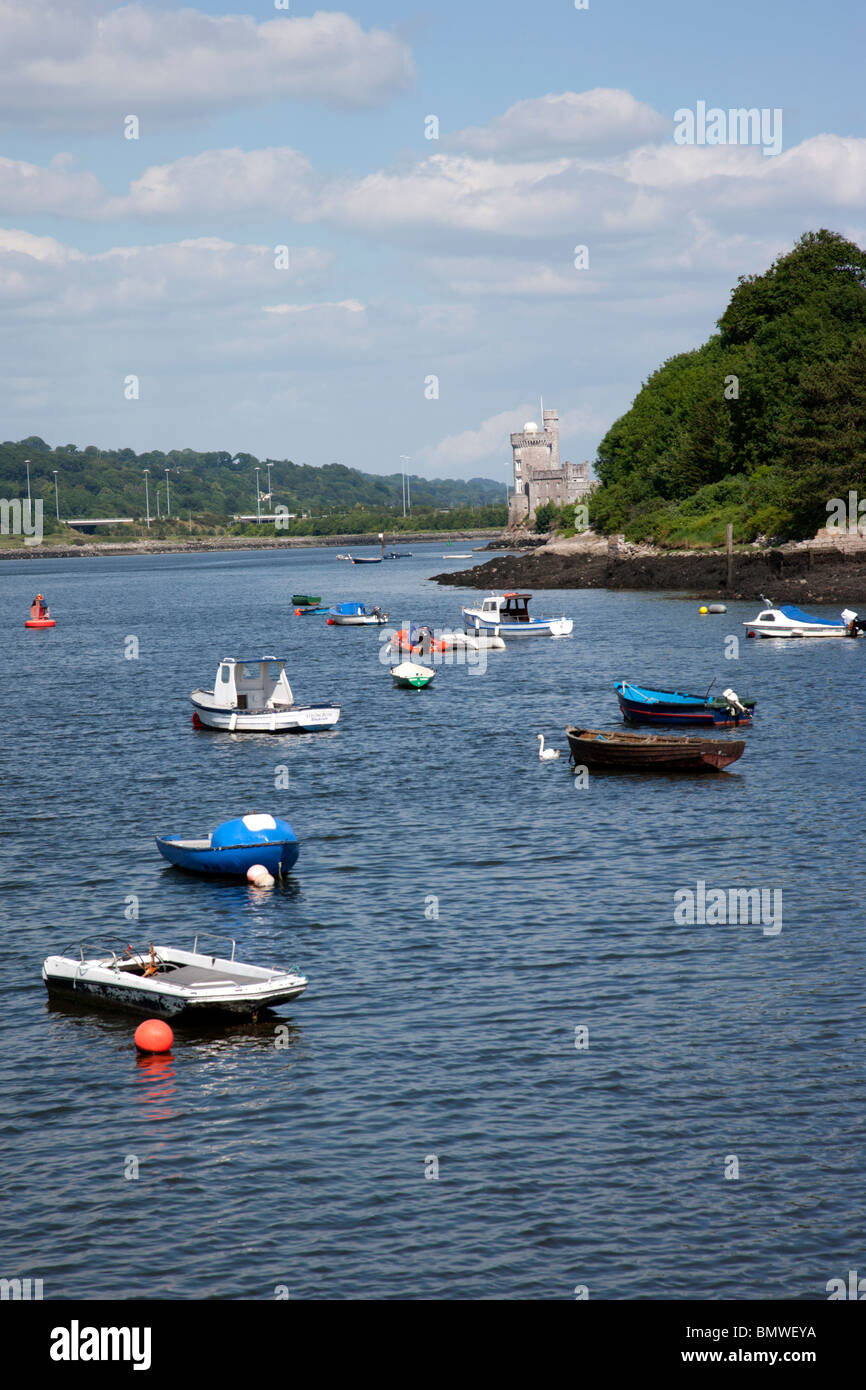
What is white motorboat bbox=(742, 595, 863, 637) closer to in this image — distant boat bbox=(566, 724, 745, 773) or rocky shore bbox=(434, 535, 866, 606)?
rocky shore bbox=(434, 535, 866, 606)

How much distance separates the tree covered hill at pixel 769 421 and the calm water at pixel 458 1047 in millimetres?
77933

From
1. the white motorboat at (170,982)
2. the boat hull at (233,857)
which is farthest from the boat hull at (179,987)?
the boat hull at (233,857)

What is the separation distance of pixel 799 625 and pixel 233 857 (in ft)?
196

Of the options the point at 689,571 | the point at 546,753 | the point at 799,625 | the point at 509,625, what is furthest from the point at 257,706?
the point at 689,571

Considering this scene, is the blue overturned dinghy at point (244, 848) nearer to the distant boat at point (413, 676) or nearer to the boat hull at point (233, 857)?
the boat hull at point (233, 857)

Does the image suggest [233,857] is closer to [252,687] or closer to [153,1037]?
[153,1037]

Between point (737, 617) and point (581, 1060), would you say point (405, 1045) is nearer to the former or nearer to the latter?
point (581, 1060)

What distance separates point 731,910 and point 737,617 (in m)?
72.9

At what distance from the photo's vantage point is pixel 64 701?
236 feet

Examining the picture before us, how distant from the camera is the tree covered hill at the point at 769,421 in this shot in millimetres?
122188

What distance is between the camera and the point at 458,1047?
23.2 meters

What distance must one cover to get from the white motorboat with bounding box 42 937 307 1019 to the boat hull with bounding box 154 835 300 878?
7.02 metres
